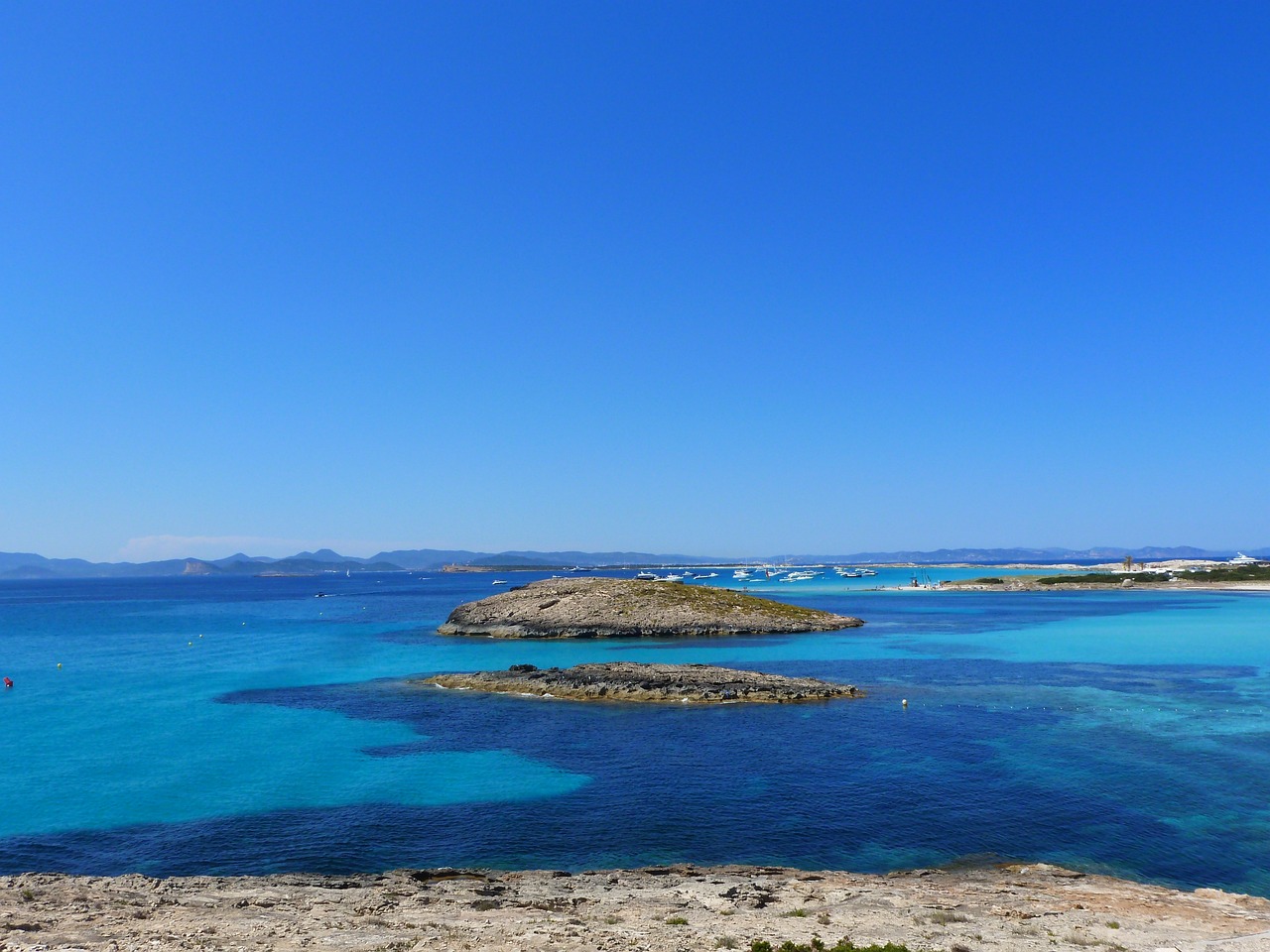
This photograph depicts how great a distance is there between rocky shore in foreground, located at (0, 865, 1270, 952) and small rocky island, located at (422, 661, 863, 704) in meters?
28.2

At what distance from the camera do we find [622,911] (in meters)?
19.5

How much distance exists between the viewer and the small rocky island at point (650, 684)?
52000mm

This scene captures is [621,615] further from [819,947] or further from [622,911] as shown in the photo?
[819,947]

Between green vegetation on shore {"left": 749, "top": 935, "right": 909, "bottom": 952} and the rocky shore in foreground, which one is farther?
the rocky shore in foreground

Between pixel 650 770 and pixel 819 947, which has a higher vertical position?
pixel 819 947

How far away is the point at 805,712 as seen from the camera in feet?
156

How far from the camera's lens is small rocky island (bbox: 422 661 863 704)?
171ft

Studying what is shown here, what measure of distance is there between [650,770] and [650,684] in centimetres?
1940

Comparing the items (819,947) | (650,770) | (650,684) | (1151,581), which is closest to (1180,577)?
(1151,581)

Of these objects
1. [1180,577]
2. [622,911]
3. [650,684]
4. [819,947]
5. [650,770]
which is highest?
[819,947]

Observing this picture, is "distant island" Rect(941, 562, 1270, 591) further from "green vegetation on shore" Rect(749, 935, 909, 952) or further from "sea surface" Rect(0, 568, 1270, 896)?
"green vegetation on shore" Rect(749, 935, 909, 952)

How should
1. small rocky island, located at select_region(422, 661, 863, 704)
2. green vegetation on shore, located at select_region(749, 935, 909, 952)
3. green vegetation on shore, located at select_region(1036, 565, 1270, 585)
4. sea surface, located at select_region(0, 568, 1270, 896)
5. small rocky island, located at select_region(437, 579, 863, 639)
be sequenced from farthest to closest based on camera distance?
green vegetation on shore, located at select_region(1036, 565, 1270, 585)
small rocky island, located at select_region(437, 579, 863, 639)
small rocky island, located at select_region(422, 661, 863, 704)
sea surface, located at select_region(0, 568, 1270, 896)
green vegetation on shore, located at select_region(749, 935, 909, 952)

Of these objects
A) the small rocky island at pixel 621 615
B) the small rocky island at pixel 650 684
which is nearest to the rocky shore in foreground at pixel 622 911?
the small rocky island at pixel 650 684

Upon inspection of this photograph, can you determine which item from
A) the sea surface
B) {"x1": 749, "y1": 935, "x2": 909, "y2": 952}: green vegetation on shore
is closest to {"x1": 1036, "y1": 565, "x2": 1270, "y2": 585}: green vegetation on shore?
the sea surface
